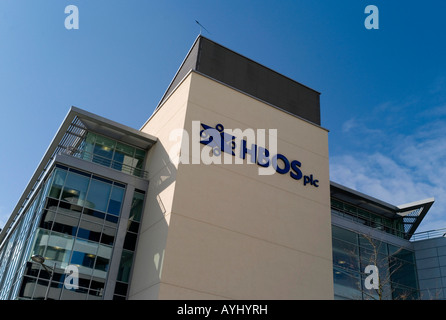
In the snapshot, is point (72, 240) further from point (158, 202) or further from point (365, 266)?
point (365, 266)

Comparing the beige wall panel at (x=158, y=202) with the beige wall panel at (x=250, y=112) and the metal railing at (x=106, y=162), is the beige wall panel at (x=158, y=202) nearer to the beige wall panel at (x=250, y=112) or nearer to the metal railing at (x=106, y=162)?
the metal railing at (x=106, y=162)

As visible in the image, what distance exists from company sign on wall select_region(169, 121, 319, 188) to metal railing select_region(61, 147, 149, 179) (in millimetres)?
3497

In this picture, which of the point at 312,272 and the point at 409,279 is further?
the point at 409,279

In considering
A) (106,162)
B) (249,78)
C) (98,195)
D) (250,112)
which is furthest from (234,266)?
(249,78)

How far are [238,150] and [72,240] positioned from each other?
9.79m

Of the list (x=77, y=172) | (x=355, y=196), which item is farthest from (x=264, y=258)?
(x=355, y=196)

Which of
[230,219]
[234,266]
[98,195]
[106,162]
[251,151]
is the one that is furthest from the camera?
[106,162]

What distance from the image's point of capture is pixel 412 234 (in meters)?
37.1

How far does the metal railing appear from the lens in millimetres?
26969

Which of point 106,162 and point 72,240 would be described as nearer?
point 72,240

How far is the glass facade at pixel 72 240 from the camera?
22.3 m

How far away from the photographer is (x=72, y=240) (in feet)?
77.3
